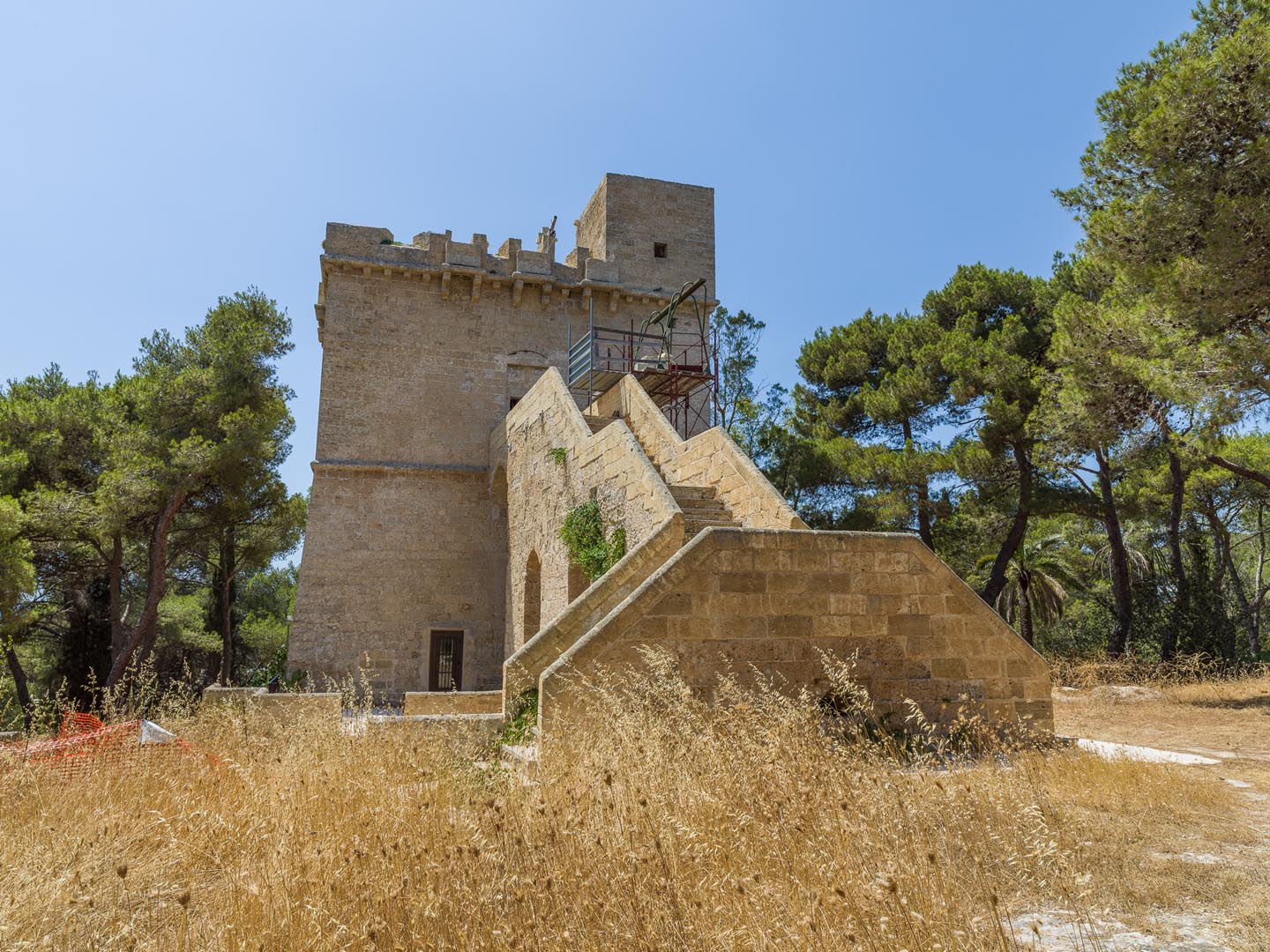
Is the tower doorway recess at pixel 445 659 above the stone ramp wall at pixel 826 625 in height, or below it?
below

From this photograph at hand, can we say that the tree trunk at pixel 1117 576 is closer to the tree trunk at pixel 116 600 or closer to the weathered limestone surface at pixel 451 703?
the weathered limestone surface at pixel 451 703

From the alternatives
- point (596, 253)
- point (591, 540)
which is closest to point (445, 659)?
point (591, 540)

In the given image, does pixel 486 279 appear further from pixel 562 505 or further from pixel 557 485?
pixel 562 505

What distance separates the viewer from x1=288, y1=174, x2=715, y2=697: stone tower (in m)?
15.2

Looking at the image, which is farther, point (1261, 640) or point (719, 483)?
point (1261, 640)

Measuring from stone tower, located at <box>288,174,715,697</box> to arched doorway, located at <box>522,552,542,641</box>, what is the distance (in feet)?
8.01

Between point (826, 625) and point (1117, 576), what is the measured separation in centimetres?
1299

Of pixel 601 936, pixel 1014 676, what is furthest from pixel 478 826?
pixel 1014 676

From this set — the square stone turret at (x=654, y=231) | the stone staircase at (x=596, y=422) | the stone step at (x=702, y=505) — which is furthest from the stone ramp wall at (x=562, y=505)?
the square stone turret at (x=654, y=231)

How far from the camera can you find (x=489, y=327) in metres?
17.1

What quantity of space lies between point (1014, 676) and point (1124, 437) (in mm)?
9754

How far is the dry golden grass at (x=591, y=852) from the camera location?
2.52 m

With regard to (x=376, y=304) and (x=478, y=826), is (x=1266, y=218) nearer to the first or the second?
(x=478, y=826)

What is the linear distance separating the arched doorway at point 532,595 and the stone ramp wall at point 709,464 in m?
2.68
